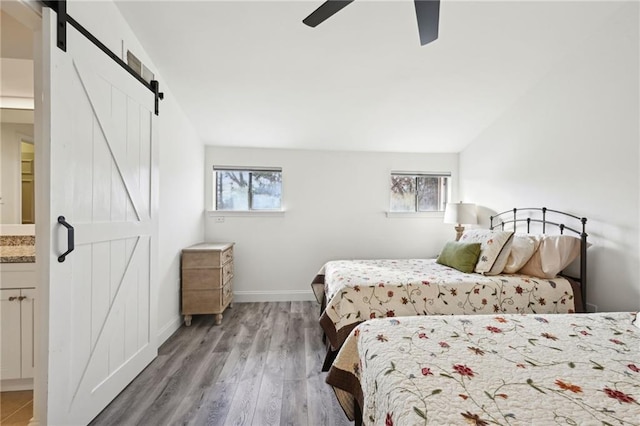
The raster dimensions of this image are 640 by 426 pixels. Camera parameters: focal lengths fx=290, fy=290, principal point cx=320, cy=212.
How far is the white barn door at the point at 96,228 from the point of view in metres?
1.45

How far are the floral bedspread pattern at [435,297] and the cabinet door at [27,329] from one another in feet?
6.43

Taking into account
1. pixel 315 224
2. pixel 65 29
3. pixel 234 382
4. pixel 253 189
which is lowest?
pixel 234 382

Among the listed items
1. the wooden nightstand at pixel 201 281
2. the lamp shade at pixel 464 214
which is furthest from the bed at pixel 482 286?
the wooden nightstand at pixel 201 281

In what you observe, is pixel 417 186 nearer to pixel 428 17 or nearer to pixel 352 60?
pixel 352 60

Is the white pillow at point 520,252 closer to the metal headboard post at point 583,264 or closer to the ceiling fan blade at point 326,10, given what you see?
the metal headboard post at point 583,264

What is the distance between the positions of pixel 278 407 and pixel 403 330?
108 cm

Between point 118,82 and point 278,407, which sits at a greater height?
point 118,82

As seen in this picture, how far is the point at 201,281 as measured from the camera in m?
3.15

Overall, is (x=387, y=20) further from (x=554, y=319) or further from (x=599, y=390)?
(x=599, y=390)

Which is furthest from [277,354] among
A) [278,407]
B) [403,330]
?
[403,330]

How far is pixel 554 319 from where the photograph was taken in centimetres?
149

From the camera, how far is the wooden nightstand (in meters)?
3.12

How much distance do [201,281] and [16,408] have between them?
155 centimetres

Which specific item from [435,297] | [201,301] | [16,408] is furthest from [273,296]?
[16,408]
